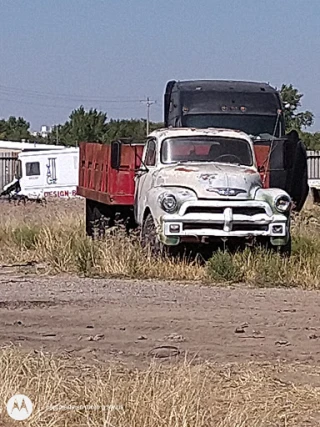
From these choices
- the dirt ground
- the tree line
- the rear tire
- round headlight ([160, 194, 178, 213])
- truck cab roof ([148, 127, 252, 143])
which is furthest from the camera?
the tree line

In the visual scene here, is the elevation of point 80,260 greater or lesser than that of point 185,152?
lesser

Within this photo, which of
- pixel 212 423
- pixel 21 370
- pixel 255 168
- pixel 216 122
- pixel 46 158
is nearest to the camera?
pixel 212 423

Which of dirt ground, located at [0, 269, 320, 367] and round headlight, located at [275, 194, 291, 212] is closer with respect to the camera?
dirt ground, located at [0, 269, 320, 367]

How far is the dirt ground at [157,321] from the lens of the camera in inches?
321

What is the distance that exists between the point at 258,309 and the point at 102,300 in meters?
1.79

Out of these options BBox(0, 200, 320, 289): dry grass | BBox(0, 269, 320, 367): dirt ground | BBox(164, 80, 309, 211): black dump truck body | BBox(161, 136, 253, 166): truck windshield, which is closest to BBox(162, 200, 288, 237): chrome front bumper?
BBox(0, 200, 320, 289): dry grass

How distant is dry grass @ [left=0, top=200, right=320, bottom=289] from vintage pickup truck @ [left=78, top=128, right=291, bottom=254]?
35 centimetres

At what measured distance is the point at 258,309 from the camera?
10.5 metres

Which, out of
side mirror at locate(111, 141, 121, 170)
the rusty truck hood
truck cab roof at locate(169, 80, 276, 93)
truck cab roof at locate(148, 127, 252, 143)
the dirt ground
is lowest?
the dirt ground

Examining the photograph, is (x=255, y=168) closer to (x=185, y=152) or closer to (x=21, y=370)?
(x=185, y=152)

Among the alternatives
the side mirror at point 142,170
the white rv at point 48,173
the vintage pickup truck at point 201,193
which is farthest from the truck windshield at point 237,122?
the white rv at point 48,173

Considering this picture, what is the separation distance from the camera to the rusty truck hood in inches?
545

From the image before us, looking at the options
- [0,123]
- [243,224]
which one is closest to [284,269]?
[243,224]

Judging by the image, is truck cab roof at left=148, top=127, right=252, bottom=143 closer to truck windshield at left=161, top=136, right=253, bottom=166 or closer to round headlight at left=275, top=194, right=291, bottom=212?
truck windshield at left=161, top=136, right=253, bottom=166
